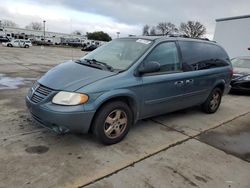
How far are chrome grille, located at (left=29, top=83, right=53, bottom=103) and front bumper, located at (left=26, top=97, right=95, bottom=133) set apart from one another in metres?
0.12

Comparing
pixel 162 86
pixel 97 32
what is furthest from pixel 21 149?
pixel 97 32

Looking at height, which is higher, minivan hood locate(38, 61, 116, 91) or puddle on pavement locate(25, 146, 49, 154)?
minivan hood locate(38, 61, 116, 91)

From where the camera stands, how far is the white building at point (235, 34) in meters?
15.0

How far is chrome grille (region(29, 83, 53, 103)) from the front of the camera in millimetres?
3399

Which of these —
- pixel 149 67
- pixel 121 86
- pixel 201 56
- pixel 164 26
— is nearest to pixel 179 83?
pixel 149 67

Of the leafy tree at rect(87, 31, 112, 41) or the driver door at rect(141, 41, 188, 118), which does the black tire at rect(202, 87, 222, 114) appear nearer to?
the driver door at rect(141, 41, 188, 118)

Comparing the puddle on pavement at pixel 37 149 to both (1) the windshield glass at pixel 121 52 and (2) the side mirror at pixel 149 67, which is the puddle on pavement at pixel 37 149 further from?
(2) the side mirror at pixel 149 67

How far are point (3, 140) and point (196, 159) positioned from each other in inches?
110

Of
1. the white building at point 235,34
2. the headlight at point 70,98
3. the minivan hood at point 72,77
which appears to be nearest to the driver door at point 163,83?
the minivan hood at point 72,77

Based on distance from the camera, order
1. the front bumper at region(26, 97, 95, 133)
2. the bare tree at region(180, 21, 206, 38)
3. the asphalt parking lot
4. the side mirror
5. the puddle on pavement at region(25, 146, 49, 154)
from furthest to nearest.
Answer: the bare tree at region(180, 21, 206, 38), the side mirror, the puddle on pavement at region(25, 146, 49, 154), the front bumper at region(26, 97, 95, 133), the asphalt parking lot

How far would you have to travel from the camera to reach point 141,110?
3.98 meters

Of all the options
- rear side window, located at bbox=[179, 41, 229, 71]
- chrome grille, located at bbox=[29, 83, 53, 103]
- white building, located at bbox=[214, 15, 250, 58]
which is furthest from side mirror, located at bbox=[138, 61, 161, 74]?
white building, located at bbox=[214, 15, 250, 58]

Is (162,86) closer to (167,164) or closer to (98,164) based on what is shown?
(167,164)

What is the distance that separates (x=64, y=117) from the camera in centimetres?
317
